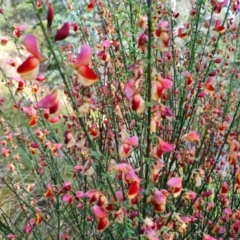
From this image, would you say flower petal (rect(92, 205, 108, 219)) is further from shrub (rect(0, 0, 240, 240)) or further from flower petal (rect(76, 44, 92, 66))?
flower petal (rect(76, 44, 92, 66))

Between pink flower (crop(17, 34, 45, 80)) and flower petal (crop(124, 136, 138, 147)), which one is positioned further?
flower petal (crop(124, 136, 138, 147))

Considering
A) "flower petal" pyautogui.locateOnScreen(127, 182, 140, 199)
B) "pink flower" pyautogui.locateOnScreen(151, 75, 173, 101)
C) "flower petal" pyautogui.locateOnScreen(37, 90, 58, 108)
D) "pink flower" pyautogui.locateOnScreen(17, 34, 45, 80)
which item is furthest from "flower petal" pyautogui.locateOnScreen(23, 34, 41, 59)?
"flower petal" pyautogui.locateOnScreen(127, 182, 140, 199)

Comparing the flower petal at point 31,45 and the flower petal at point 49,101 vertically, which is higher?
the flower petal at point 31,45

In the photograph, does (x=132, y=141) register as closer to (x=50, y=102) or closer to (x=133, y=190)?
(x=133, y=190)

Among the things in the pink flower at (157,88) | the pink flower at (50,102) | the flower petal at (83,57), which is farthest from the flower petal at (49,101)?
the pink flower at (157,88)

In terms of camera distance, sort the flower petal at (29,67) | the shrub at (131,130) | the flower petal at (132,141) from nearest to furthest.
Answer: the flower petal at (29,67), the shrub at (131,130), the flower petal at (132,141)

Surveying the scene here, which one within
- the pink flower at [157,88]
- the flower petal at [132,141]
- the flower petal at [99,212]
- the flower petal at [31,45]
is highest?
the flower petal at [31,45]

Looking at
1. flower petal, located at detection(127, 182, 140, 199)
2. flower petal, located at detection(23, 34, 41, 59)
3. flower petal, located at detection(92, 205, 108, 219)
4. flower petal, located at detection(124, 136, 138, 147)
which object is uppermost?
flower petal, located at detection(23, 34, 41, 59)

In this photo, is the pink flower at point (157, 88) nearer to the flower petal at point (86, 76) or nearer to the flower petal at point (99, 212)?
the flower petal at point (86, 76)

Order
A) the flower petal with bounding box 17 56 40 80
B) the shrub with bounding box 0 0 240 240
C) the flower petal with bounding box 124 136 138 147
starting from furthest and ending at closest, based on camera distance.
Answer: the flower petal with bounding box 124 136 138 147, the shrub with bounding box 0 0 240 240, the flower petal with bounding box 17 56 40 80

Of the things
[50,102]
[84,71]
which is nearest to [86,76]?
[84,71]

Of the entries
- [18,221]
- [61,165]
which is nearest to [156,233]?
[18,221]

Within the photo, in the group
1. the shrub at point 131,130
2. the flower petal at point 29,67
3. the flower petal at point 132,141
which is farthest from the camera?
the flower petal at point 132,141

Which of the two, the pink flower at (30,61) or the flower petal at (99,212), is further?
the flower petal at (99,212)
